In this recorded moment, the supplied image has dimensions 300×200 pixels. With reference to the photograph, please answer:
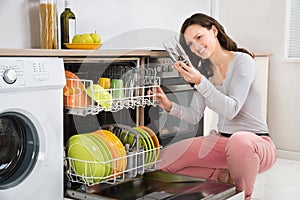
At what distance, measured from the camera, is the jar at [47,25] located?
7.23 ft

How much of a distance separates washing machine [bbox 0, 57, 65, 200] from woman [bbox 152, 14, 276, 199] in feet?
1.97

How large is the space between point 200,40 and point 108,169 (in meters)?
0.85

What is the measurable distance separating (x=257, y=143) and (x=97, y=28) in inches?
46.0

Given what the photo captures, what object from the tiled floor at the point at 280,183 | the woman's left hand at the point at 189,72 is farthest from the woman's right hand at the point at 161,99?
the tiled floor at the point at 280,183

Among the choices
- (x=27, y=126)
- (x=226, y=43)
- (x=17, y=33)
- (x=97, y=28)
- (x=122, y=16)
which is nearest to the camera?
(x=27, y=126)

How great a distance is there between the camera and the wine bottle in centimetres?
237

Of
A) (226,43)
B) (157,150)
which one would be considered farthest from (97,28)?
(157,150)

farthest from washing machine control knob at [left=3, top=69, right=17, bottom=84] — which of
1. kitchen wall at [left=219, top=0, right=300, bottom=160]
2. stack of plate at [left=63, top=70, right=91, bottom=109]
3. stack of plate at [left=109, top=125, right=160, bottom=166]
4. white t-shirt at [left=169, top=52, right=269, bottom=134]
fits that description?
kitchen wall at [left=219, top=0, right=300, bottom=160]

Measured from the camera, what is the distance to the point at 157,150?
2109mm

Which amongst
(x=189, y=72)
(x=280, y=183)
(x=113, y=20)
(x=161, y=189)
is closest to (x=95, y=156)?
(x=161, y=189)

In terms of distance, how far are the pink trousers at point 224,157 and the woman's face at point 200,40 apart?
44cm

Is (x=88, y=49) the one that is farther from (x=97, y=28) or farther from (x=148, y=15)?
(x=148, y=15)

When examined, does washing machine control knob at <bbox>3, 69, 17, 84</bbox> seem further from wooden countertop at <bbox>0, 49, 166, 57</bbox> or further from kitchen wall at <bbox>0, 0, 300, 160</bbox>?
kitchen wall at <bbox>0, 0, 300, 160</bbox>

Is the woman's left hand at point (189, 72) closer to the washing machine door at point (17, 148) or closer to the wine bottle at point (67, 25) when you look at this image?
the wine bottle at point (67, 25)
